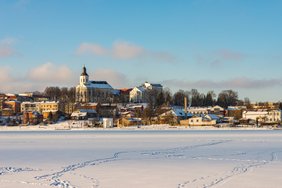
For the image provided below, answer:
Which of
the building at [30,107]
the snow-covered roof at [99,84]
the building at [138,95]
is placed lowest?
the building at [30,107]

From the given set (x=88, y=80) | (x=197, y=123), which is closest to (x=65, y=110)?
(x=88, y=80)

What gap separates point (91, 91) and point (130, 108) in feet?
96.1

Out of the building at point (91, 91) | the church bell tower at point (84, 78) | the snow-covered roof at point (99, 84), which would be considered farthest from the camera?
the snow-covered roof at point (99, 84)

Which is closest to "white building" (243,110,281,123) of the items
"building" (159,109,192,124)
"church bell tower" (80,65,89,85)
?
"building" (159,109,192,124)

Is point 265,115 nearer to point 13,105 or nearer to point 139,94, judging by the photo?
point 139,94

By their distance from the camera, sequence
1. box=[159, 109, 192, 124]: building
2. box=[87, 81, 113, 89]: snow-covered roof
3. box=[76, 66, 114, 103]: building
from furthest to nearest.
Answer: box=[87, 81, 113, 89]: snow-covered roof → box=[76, 66, 114, 103]: building → box=[159, 109, 192, 124]: building

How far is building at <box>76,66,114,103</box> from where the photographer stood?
169 m

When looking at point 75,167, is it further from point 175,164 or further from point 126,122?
point 126,122

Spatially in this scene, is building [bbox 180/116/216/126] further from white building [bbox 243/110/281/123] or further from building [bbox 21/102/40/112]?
building [bbox 21/102/40/112]

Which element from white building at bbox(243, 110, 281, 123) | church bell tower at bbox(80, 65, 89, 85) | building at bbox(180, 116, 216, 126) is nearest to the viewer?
building at bbox(180, 116, 216, 126)

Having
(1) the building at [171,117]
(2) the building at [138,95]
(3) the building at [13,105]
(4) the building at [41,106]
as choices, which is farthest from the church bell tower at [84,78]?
(1) the building at [171,117]

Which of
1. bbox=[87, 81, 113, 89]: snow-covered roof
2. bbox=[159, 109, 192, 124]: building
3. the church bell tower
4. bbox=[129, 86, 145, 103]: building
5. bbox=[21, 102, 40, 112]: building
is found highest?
the church bell tower

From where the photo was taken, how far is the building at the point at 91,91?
16900 centimetres

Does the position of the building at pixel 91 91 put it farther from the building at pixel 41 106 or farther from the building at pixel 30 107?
the building at pixel 30 107
